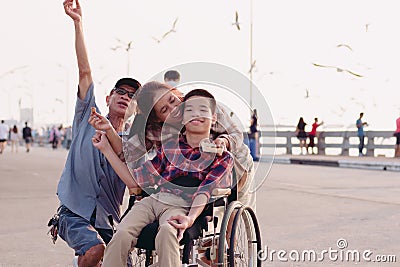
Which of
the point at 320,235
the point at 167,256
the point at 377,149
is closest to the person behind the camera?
the point at 167,256

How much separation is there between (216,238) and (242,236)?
1.34 ft

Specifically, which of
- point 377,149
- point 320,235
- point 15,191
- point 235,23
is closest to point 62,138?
point 235,23

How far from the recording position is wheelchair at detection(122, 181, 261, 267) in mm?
3932

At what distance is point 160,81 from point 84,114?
561 mm

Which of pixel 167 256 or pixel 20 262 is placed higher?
pixel 167 256

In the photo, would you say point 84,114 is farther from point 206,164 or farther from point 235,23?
point 235,23

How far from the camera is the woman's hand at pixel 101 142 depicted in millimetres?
4117

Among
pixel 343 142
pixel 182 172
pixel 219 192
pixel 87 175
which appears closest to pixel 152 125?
pixel 182 172

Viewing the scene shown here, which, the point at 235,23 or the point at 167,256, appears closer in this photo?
the point at 167,256

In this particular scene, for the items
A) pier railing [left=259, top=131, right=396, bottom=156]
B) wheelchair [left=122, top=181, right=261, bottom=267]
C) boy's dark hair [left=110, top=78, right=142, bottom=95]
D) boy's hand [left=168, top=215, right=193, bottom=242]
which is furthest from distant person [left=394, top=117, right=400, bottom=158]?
boy's hand [left=168, top=215, right=193, bottom=242]

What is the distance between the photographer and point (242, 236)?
15.3 ft

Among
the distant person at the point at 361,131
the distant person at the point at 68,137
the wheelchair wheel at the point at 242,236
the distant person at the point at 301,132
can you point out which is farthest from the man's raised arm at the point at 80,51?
the distant person at the point at 68,137

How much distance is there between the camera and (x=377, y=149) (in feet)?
89.6

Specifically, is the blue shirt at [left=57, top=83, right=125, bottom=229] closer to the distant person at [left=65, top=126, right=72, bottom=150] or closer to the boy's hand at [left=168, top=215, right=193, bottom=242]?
the boy's hand at [left=168, top=215, right=193, bottom=242]
